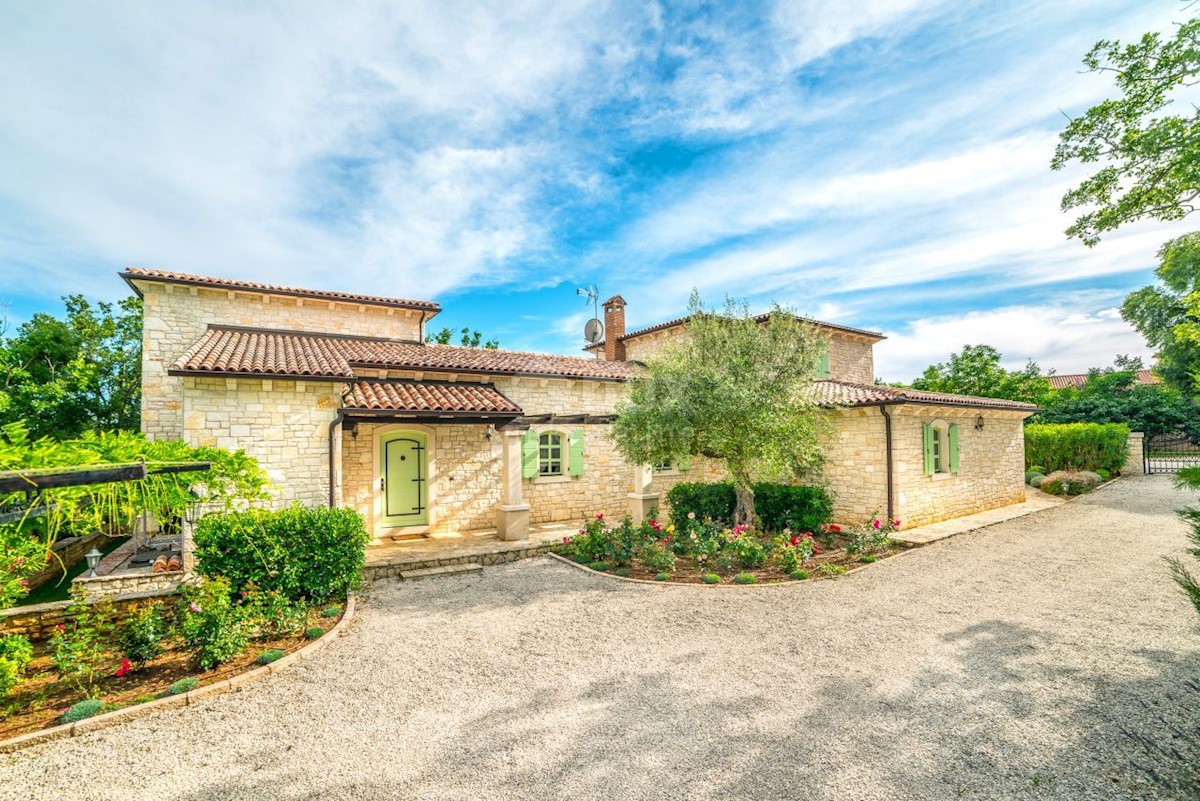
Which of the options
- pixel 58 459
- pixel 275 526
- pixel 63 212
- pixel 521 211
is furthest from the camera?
pixel 521 211

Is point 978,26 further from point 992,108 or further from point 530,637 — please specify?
point 530,637

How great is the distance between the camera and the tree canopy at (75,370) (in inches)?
619

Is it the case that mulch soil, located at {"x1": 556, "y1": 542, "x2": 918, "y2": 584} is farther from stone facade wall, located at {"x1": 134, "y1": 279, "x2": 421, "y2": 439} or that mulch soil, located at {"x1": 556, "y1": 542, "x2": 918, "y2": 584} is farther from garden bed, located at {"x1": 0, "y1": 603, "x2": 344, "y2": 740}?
stone facade wall, located at {"x1": 134, "y1": 279, "x2": 421, "y2": 439}

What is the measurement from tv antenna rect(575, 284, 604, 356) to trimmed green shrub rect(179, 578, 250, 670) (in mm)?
15731

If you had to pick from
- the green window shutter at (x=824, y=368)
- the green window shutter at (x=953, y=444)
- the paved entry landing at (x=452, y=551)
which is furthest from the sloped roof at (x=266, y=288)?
the green window shutter at (x=953, y=444)

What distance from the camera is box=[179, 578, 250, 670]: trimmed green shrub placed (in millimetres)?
5289

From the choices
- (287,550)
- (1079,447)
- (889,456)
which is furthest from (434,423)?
(1079,447)

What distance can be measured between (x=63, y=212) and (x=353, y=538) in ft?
29.2

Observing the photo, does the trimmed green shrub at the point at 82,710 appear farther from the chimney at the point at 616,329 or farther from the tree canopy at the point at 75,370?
the chimney at the point at 616,329

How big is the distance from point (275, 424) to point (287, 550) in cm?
287

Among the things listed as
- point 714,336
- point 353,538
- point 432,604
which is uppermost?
point 714,336

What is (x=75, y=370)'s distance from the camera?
16.6 meters

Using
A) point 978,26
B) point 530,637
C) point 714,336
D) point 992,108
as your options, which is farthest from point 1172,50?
point 530,637

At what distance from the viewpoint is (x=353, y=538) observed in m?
7.37
